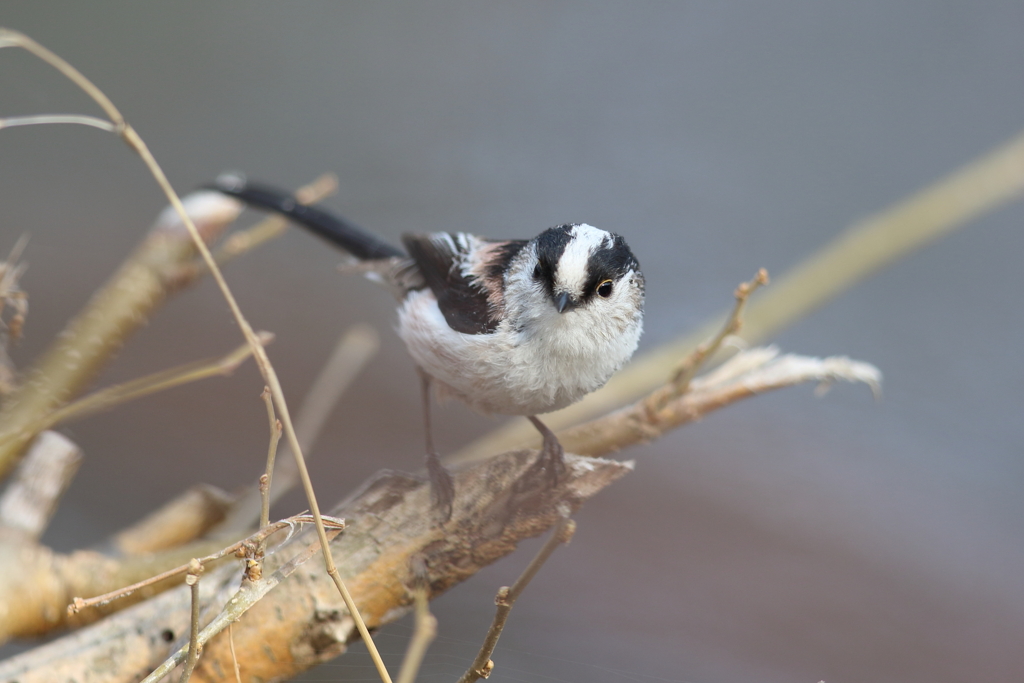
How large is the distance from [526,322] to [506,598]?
0.90ft

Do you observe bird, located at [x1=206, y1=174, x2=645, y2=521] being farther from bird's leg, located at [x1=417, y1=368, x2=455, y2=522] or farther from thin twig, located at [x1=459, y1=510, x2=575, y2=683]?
thin twig, located at [x1=459, y1=510, x2=575, y2=683]

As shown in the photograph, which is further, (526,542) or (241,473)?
(241,473)

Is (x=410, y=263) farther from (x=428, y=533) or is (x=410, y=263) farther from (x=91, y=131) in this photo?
(x=91, y=131)

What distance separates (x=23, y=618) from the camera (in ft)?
2.97

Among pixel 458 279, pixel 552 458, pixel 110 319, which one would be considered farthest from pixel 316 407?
pixel 552 458

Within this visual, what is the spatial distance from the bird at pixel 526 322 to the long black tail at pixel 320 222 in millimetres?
110

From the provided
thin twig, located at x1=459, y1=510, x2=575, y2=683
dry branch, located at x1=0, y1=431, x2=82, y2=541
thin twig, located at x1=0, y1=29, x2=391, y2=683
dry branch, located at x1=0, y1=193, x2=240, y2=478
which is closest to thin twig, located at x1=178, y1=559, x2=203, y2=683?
thin twig, located at x1=0, y1=29, x2=391, y2=683

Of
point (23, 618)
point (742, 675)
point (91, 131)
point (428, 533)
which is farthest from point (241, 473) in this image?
point (91, 131)

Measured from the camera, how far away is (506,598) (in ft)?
1.50

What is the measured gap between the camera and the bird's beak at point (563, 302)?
1.94 feet

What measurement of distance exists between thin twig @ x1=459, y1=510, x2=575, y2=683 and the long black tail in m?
0.52

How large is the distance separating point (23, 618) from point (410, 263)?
625mm

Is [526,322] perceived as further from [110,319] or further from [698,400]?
[110,319]

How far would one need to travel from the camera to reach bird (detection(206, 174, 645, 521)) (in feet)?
1.96
